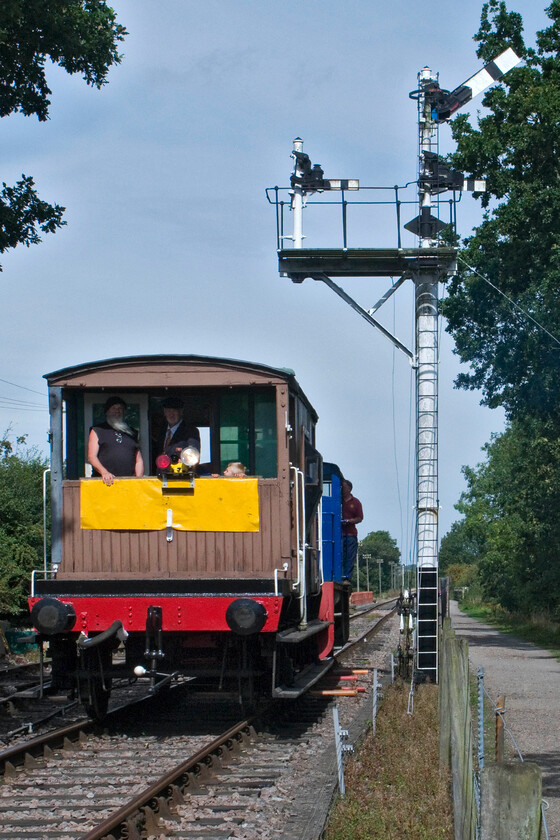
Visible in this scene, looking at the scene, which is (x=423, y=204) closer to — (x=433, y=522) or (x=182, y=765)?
(x=433, y=522)

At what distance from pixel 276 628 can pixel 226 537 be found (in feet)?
3.61

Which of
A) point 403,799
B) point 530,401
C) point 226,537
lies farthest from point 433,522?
point 530,401

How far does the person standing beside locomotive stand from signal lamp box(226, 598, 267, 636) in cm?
172

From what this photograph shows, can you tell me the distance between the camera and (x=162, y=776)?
8.00 m

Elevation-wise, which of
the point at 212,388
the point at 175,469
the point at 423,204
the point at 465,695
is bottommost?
the point at 465,695

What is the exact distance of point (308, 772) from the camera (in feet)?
28.3

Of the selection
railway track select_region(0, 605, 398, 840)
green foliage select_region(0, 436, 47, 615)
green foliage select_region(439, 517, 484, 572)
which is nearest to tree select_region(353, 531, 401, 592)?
green foliage select_region(439, 517, 484, 572)

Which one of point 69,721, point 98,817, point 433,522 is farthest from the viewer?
point 433,522

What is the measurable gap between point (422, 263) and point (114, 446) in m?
6.88

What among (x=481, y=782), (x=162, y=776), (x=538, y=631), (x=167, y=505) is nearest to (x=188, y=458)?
(x=167, y=505)

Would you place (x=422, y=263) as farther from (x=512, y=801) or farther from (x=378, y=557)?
(x=378, y=557)

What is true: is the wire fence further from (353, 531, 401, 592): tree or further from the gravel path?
(353, 531, 401, 592): tree

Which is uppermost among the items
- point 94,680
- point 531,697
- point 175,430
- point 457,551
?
point 175,430

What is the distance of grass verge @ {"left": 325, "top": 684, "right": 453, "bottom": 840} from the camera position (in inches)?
260
